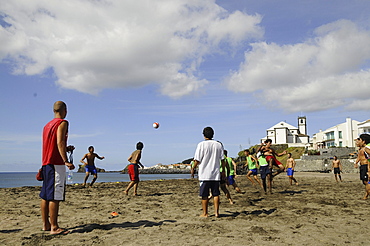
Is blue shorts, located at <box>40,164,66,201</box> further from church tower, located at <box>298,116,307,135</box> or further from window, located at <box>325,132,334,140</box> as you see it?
church tower, located at <box>298,116,307,135</box>

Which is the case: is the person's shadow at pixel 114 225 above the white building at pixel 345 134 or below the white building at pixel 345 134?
below

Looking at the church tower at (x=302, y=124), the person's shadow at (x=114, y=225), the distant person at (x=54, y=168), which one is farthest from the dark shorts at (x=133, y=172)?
the church tower at (x=302, y=124)

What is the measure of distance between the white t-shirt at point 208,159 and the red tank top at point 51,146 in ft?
8.86

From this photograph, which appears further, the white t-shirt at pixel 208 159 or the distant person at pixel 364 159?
the distant person at pixel 364 159

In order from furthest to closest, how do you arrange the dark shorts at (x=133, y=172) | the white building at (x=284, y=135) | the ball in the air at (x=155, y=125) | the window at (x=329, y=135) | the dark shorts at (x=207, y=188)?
the white building at (x=284, y=135), the window at (x=329, y=135), the ball in the air at (x=155, y=125), the dark shorts at (x=133, y=172), the dark shorts at (x=207, y=188)

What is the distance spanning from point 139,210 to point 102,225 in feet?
6.48

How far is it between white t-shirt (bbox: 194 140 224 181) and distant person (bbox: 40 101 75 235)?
8.51 feet

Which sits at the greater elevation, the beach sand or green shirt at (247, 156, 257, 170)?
green shirt at (247, 156, 257, 170)

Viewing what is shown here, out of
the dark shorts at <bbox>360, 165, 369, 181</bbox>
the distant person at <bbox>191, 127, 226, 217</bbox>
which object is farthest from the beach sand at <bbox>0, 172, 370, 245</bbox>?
the dark shorts at <bbox>360, 165, 369, 181</bbox>

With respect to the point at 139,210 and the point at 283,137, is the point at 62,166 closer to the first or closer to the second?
the point at 139,210

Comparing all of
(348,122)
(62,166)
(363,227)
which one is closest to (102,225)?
(62,166)

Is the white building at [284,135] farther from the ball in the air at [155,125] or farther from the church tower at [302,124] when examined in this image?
the ball in the air at [155,125]

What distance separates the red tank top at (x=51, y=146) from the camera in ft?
16.5

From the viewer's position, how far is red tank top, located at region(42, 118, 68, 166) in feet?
16.5
